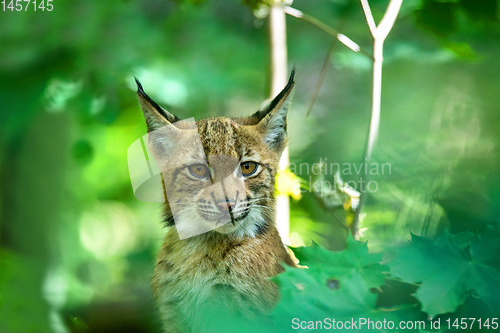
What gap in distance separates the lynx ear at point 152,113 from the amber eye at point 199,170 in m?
0.13

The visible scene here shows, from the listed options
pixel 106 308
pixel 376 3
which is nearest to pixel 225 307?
pixel 106 308

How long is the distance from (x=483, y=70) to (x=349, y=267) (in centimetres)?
91

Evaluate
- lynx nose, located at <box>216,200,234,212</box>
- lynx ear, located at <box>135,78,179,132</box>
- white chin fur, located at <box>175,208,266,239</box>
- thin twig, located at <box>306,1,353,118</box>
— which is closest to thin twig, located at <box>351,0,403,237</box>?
thin twig, located at <box>306,1,353,118</box>

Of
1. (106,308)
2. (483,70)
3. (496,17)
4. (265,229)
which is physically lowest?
(106,308)

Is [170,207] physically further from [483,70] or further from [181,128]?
[483,70]

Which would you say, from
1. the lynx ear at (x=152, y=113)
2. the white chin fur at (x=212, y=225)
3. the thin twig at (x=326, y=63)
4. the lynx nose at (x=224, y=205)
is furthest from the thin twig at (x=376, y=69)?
the lynx ear at (x=152, y=113)

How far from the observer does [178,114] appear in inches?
49.4

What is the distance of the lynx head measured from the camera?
983mm

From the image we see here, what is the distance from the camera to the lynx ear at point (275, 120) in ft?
3.37

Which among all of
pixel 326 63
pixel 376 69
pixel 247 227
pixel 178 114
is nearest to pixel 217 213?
pixel 247 227

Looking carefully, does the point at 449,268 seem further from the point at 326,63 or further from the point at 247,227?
the point at 326,63

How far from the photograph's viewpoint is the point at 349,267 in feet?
2.38

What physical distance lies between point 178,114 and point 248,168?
1.09ft

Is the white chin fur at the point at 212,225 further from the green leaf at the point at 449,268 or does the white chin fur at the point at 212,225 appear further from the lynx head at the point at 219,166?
the green leaf at the point at 449,268
